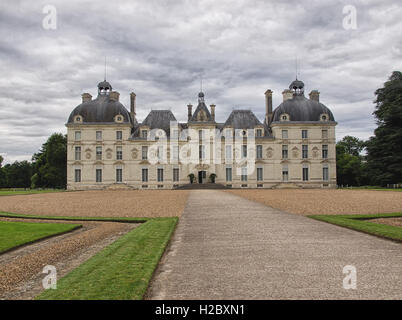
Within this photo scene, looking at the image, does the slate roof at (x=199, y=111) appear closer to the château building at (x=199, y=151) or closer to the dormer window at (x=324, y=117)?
the château building at (x=199, y=151)

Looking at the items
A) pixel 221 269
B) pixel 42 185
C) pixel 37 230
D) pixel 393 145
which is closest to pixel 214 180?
pixel 393 145

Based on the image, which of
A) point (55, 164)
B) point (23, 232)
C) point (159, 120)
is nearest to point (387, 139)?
point (159, 120)

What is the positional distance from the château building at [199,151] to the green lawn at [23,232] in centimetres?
3339

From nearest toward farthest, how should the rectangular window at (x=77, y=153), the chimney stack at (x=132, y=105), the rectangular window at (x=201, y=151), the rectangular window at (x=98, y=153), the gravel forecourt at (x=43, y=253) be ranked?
the gravel forecourt at (x=43, y=253), the rectangular window at (x=201, y=151), the rectangular window at (x=77, y=153), the rectangular window at (x=98, y=153), the chimney stack at (x=132, y=105)

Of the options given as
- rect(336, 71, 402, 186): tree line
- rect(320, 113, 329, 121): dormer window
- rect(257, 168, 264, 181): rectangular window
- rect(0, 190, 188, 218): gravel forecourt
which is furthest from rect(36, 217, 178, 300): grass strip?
rect(320, 113, 329, 121): dormer window

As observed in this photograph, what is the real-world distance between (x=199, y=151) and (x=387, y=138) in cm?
2069

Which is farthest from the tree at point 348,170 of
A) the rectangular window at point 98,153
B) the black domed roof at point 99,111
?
the rectangular window at point 98,153

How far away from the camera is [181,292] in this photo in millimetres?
4371

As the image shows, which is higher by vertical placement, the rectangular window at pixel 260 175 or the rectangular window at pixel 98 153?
the rectangular window at pixel 98 153

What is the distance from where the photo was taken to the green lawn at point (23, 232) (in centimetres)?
817

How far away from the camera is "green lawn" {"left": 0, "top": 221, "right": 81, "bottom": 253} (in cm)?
817

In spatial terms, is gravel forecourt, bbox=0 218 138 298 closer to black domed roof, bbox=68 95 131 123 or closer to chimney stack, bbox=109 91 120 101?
black domed roof, bbox=68 95 131 123
